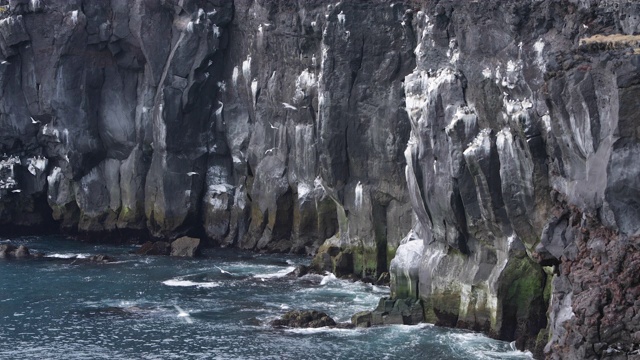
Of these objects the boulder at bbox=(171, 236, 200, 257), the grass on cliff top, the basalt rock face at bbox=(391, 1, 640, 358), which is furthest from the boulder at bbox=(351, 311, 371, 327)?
the boulder at bbox=(171, 236, 200, 257)

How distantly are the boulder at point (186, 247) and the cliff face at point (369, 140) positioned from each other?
12.7ft

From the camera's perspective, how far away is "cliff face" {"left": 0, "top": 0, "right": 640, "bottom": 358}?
40531 millimetres

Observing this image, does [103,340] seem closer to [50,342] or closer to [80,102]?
[50,342]

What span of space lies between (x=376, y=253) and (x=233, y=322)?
13475 mm

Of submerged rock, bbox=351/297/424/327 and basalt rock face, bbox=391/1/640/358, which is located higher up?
basalt rock face, bbox=391/1/640/358

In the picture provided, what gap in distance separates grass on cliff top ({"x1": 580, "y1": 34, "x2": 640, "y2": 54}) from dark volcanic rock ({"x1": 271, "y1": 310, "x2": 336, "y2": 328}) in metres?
20.3

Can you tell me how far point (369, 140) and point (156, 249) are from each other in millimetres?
19746

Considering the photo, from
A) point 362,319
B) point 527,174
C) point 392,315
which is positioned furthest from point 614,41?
point 362,319

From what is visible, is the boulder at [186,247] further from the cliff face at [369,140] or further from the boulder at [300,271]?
the boulder at [300,271]

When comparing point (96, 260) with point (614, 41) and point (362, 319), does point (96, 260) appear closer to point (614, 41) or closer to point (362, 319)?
point (362, 319)

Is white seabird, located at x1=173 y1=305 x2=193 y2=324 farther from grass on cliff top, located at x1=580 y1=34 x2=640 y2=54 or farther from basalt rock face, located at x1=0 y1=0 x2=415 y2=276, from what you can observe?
grass on cliff top, located at x1=580 y1=34 x2=640 y2=54

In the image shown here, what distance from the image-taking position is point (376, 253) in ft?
219

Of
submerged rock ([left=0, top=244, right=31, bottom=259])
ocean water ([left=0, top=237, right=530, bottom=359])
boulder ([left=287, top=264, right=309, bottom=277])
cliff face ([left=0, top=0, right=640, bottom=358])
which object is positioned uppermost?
cliff face ([left=0, top=0, right=640, bottom=358])

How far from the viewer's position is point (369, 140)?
68.2m
